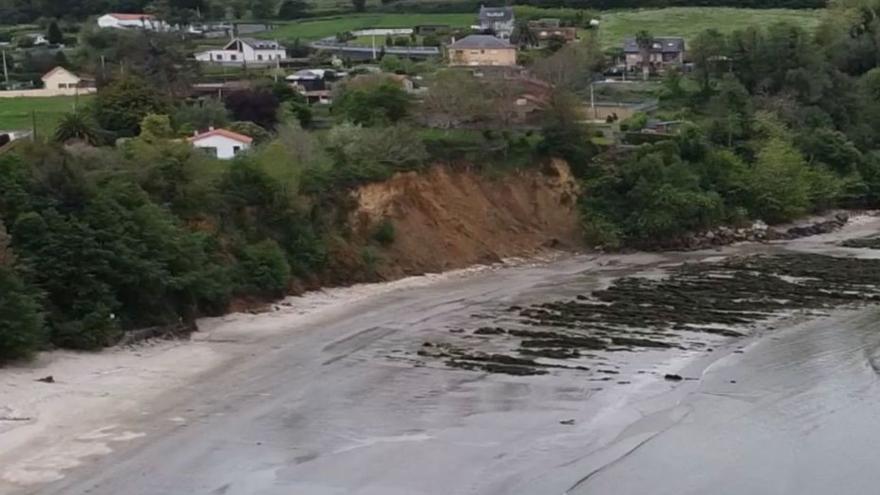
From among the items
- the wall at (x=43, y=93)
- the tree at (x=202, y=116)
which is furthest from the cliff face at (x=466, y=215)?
the wall at (x=43, y=93)

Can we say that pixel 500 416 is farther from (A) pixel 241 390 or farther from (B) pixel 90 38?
(B) pixel 90 38

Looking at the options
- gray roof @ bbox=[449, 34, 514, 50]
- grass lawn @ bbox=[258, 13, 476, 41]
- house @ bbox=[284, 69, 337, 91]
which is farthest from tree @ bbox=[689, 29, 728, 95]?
grass lawn @ bbox=[258, 13, 476, 41]

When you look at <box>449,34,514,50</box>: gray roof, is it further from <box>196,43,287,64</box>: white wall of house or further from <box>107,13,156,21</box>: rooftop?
<box>107,13,156,21</box>: rooftop

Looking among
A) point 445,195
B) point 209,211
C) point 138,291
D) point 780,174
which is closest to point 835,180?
point 780,174


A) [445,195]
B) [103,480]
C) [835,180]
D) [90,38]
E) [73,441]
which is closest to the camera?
[103,480]

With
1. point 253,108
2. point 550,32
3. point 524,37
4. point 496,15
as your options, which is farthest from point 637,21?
point 253,108

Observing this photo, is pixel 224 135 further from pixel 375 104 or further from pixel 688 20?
pixel 688 20
